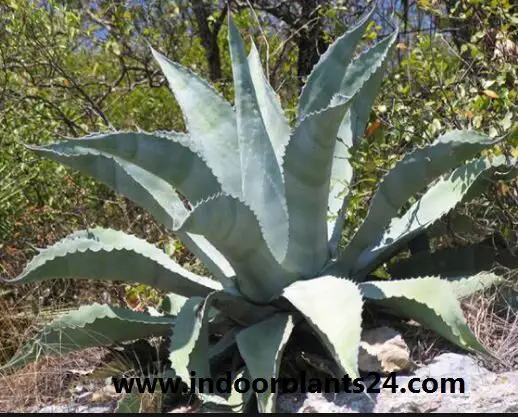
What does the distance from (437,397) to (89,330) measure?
1232mm

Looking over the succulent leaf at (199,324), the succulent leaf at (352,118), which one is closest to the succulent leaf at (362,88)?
the succulent leaf at (352,118)

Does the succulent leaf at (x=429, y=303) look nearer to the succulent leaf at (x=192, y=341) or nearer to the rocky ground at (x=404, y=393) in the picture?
the rocky ground at (x=404, y=393)

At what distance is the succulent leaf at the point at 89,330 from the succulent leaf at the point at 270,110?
0.84 meters

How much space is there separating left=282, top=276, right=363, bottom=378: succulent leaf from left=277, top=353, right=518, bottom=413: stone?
0.12 m

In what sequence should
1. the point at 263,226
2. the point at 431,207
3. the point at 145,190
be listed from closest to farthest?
the point at 145,190 < the point at 263,226 < the point at 431,207

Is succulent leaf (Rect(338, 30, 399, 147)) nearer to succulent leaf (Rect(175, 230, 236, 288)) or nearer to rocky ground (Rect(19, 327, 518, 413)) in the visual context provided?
succulent leaf (Rect(175, 230, 236, 288))

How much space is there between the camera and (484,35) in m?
3.71

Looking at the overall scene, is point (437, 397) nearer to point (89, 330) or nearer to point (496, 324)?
point (496, 324)

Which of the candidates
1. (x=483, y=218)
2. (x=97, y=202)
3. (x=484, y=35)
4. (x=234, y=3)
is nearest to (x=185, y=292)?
(x=483, y=218)

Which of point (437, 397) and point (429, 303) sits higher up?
point (429, 303)

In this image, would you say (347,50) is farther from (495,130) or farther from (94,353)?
(94,353)

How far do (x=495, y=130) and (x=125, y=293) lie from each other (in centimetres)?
209

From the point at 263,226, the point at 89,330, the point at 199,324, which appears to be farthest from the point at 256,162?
the point at 89,330

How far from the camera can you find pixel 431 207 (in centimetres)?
338
